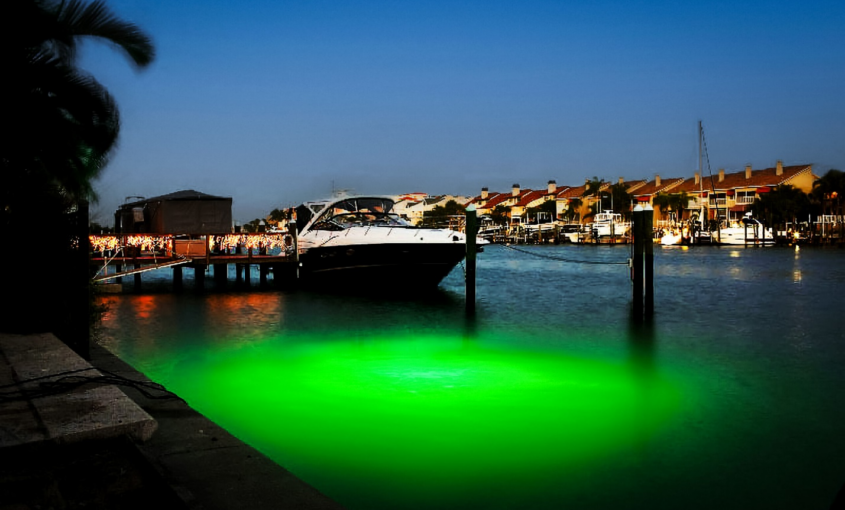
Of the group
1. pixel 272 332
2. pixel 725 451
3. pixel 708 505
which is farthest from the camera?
pixel 272 332

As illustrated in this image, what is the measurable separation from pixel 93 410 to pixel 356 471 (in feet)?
12.5

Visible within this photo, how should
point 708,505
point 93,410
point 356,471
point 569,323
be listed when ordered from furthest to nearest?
1. point 569,323
2. point 356,471
3. point 708,505
4. point 93,410

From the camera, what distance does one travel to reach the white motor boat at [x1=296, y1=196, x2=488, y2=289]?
2711cm

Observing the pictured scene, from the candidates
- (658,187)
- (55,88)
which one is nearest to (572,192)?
(658,187)

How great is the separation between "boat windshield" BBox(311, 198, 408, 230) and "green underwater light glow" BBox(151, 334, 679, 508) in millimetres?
13777

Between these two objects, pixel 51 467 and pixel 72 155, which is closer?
pixel 51 467

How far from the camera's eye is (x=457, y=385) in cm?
1260

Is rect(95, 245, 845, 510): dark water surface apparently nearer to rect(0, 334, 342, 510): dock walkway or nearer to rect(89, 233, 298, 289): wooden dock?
rect(0, 334, 342, 510): dock walkway

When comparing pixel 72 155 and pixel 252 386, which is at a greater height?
pixel 72 155

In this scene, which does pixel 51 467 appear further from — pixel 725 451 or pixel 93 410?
pixel 725 451

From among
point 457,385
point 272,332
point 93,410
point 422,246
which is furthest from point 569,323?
point 93,410

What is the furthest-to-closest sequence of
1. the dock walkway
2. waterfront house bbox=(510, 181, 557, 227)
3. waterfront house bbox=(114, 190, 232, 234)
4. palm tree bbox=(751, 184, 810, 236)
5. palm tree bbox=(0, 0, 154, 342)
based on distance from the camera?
waterfront house bbox=(510, 181, 557, 227) → palm tree bbox=(751, 184, 810, 236) → waterfront house bbox=(114, 190, 232, 234) → palm tree bbox=(0, 0, 154, 342) → the dock walkway

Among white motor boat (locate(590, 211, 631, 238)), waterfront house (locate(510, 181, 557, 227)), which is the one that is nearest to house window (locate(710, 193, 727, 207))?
white motor boat (locate(590, 211, 631, 238))

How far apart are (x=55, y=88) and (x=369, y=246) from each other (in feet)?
45.5
